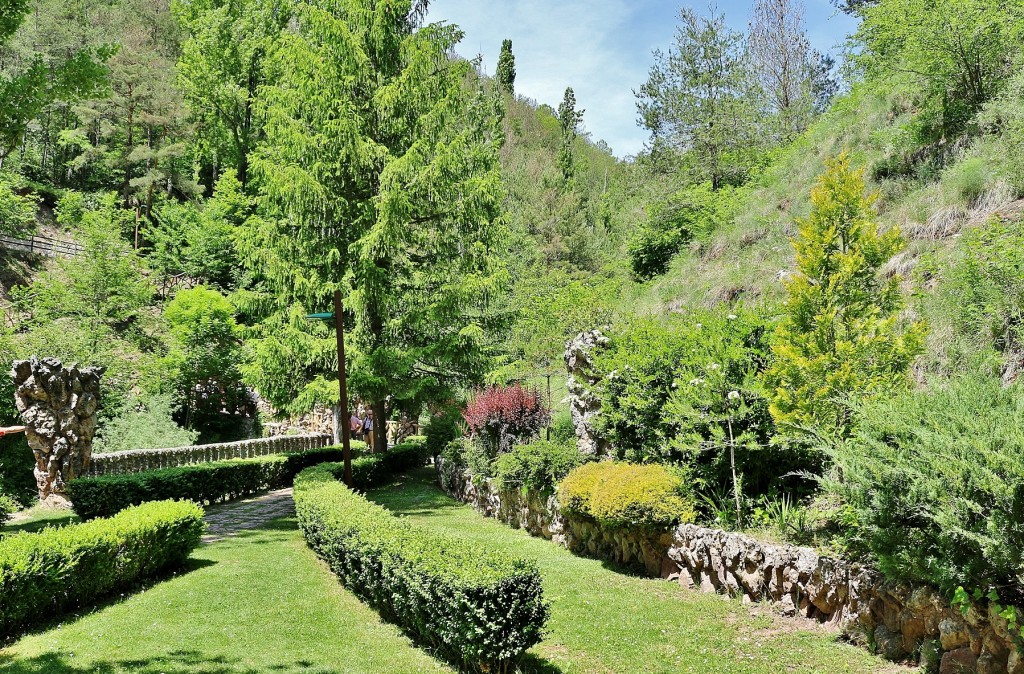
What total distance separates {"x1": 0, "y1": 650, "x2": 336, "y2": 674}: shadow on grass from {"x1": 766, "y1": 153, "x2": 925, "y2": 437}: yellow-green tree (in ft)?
17.7

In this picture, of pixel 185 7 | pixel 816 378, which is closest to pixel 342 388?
pixel 816 378

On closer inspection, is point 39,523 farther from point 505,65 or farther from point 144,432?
point 505,65

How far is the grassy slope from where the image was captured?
437 inches

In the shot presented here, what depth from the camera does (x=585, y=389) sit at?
1009 cm

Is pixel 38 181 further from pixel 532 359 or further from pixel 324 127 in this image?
pixel 532 359

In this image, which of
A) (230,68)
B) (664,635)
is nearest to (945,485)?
(664,635)

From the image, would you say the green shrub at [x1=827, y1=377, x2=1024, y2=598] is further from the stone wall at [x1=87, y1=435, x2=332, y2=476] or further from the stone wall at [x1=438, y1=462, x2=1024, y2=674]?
the stone wall at [x1=87, y1=435, x2=332, y2=476]

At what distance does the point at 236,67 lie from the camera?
28969 mm

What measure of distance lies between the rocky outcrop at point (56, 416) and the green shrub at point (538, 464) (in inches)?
356

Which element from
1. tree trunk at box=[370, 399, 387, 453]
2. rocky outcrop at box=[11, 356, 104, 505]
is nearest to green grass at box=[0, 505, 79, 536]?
rocky outcrop at box=[11, 356, 104, 505]

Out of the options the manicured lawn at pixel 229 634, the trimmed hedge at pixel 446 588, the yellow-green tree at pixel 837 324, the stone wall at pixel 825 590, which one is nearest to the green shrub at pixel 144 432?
the manicured lawn at pixel 229 634

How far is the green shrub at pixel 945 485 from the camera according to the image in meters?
3.96

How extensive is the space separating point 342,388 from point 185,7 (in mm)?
28696

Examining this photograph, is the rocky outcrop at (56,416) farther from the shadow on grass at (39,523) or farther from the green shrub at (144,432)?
the green shrub at (144,432)
